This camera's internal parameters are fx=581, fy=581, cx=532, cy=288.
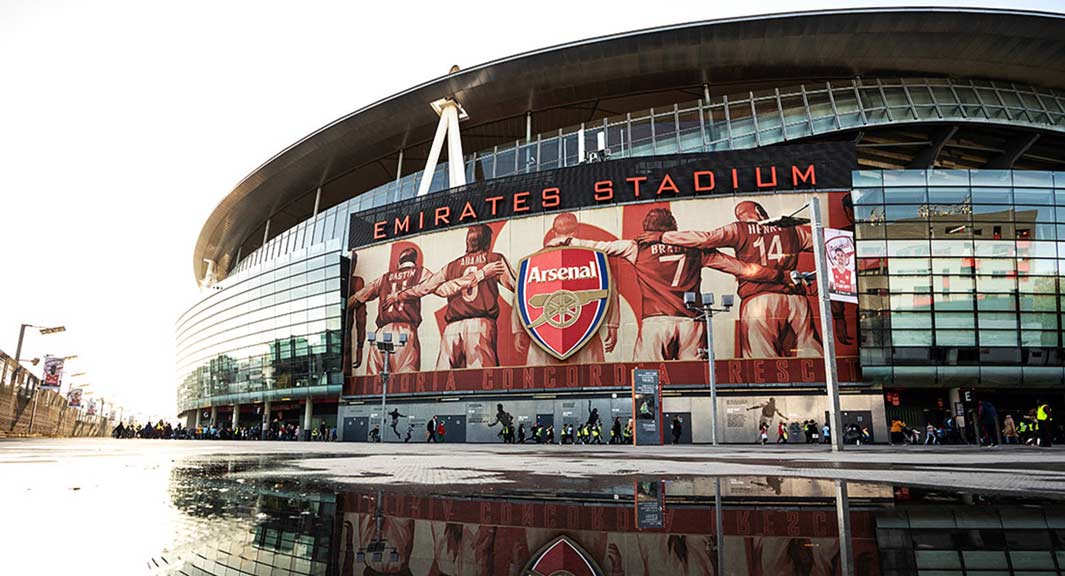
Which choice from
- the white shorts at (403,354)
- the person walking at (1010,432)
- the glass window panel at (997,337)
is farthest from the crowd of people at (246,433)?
the glass window panel at (997,337)

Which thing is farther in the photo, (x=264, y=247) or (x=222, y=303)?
(x=264, y=247)

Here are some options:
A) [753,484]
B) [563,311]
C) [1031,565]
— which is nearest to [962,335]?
[563,311]

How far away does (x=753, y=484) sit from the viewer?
550 cm

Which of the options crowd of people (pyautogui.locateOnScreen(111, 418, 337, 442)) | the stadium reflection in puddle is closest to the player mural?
crowd of people (pyautogui.locateOnScreen(111, 418, 337, 442))

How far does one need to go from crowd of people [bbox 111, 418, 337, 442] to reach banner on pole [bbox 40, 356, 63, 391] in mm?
12920

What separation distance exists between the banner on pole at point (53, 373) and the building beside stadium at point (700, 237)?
43.9 ft

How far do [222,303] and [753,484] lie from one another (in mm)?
59213

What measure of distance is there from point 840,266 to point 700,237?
19.1 m

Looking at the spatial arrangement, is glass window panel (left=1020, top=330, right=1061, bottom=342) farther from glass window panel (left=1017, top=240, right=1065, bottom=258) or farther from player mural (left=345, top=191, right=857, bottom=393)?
player mural (left=345, top=191, right=857, bottom=393)

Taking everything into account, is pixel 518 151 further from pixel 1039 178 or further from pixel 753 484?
pixel 753 484

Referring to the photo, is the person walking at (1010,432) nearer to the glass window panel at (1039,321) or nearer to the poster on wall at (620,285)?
the glass window panel at (1039,321)

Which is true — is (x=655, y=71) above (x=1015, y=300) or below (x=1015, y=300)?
above

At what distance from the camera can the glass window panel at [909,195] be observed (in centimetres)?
3391

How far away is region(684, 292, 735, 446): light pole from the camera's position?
26438mm
